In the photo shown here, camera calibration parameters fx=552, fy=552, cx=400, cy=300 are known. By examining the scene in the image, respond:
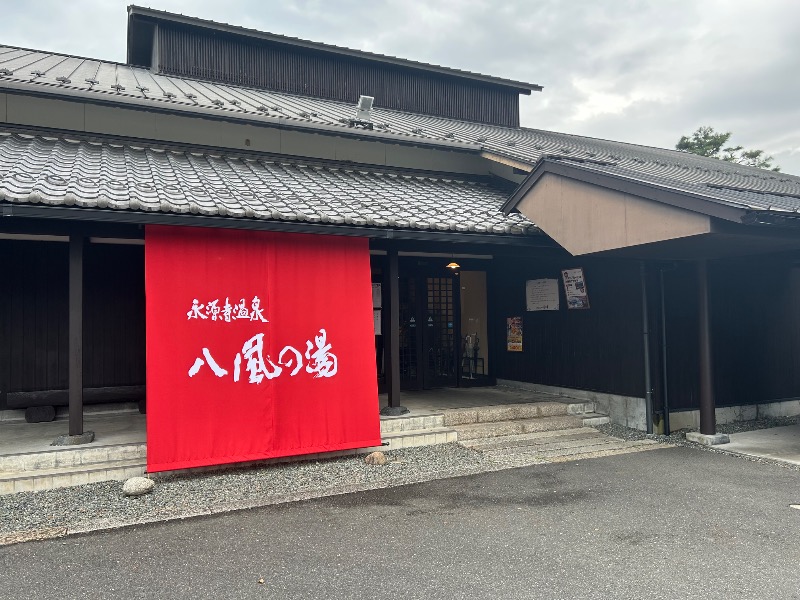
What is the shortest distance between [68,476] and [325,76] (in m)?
10.5

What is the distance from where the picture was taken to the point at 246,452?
578cm

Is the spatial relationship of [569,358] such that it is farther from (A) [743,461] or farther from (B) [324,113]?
(B) [324,113]

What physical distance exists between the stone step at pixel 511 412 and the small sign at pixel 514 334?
1.92m

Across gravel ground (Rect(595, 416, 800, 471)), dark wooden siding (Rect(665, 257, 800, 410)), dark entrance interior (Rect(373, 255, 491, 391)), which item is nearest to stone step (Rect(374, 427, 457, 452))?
gravel ground (Rect(595, 416, 800, 471))

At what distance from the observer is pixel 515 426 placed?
754cm

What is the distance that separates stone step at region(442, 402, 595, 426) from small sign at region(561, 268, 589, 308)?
155 centimetres

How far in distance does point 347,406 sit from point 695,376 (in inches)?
212

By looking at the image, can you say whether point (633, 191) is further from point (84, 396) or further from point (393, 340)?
point (84, 396)

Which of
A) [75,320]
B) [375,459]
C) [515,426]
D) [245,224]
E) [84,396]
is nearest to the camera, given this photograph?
[75,320]

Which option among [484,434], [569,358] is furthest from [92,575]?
[569,358]

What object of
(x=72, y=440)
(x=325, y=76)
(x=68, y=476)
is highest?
(x=325, y=76)

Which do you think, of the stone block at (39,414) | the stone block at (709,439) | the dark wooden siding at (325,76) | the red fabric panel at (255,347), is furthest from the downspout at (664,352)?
the stone block at (39,414)

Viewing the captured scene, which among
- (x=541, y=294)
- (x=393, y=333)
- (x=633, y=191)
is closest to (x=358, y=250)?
(x=393, y=333)

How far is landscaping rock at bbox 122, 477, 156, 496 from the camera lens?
5017 mm
